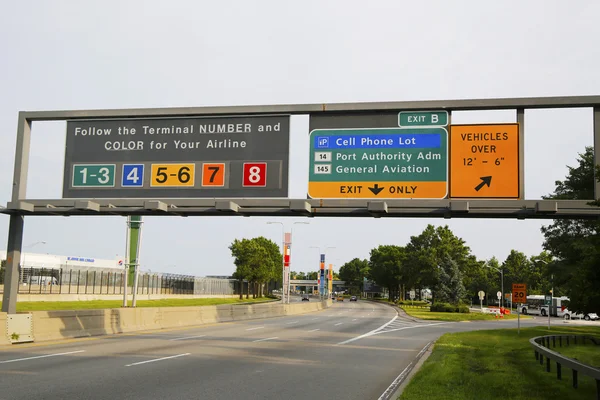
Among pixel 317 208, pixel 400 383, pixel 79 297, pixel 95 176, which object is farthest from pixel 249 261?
pixel 400 383

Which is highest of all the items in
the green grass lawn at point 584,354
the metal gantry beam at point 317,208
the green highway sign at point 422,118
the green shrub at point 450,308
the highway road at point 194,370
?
the green highway sign at point 422,118

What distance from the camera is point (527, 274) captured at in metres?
127

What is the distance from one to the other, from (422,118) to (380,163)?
71.3 inches

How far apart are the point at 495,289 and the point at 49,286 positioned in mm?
108325

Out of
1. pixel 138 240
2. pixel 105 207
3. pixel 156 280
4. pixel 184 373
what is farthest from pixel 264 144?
pixel 156 280

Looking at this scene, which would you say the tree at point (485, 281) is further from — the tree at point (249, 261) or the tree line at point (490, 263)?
the tree at point (249, 261)

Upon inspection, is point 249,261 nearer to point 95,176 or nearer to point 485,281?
point 485,281

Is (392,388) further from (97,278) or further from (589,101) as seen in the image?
(97,278)

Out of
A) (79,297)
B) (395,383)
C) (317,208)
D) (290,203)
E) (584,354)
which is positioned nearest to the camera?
(395,383)

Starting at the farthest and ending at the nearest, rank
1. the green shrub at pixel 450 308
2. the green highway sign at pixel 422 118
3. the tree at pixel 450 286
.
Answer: the tree at pixel 450 286 → the green shrub at pixel 450 308 → the green highway sign at pixel 422 118

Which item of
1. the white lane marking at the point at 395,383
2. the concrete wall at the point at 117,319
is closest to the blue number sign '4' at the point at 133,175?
the concrete wall at the point at 117,319

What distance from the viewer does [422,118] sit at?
1705 cm

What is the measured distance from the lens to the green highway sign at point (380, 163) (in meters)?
16.6

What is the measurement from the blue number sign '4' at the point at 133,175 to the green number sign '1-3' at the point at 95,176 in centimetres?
42
